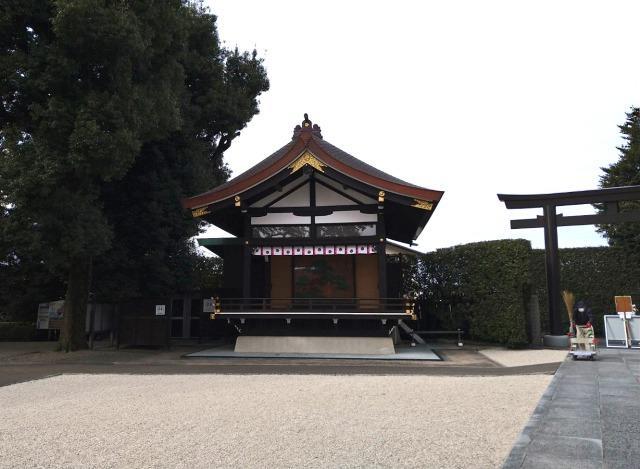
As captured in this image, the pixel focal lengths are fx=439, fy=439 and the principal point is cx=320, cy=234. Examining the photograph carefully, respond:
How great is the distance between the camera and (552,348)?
42.1ft

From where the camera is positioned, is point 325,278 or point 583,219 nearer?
point 583,219

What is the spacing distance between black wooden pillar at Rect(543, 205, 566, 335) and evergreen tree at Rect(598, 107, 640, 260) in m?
5.45

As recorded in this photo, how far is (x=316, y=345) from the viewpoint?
12.7m

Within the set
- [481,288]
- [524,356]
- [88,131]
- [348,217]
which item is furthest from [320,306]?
[88,131]

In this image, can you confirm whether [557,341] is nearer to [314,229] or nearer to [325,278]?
[325,278]

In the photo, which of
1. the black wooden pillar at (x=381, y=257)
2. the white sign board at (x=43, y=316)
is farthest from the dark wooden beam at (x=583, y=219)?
the white sign board at (x=43, y=316)

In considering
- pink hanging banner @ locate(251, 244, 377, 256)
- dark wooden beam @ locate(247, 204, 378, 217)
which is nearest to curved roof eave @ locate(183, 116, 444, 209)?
dark wooden beam @ locate(247, 204, 378, 217)

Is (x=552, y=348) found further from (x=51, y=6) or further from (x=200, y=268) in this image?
(x=51, y=6)

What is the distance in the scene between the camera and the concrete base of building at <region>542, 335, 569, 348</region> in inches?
506

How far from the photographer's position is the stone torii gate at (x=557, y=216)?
13.3 m

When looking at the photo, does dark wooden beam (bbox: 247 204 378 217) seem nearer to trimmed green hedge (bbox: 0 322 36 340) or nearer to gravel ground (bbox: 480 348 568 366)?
gravel ground (bbox: 480 348 568 366)

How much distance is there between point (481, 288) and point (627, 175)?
12798 mm

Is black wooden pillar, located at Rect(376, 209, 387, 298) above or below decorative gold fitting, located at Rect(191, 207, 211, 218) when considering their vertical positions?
below

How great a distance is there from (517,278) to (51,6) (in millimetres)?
15215
